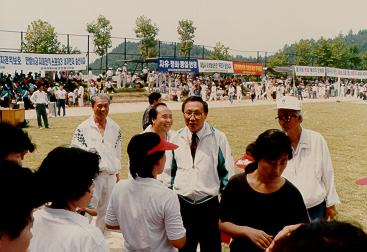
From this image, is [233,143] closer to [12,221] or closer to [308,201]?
[308,201]

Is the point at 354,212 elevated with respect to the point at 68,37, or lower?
lower

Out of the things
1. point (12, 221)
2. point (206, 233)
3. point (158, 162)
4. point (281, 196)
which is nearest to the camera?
point (12, 221)

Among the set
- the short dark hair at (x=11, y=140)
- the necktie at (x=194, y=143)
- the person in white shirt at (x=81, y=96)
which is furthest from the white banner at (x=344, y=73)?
the short dark hair at (x=11, y=140)

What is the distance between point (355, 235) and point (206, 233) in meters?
3.28

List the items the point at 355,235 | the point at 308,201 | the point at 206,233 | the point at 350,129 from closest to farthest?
the point at 355,235, the point at 308,201, the point at 206,233, the point at 350,129

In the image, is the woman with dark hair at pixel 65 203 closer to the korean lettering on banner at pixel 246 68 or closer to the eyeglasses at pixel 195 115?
the eyeglasses at pixel 195 115

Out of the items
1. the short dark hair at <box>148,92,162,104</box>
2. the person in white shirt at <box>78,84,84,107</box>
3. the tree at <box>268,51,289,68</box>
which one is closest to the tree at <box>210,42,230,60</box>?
the tree at <box>268,51,289,68</box>

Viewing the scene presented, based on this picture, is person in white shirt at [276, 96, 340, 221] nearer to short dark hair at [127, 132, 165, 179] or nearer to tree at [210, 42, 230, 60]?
short dark hair at [127, 132, 165, 179]

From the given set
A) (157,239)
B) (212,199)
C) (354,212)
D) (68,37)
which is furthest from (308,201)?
(68,37)

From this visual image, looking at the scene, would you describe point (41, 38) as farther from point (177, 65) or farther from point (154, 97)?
point (154, 97)

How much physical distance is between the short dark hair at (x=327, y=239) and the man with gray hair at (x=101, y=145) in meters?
4.53

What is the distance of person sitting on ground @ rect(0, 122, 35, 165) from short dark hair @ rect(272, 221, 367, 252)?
2.54m

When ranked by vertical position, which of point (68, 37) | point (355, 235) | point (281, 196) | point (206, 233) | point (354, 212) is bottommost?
point (354, 212)

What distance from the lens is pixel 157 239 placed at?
10.6 feet
